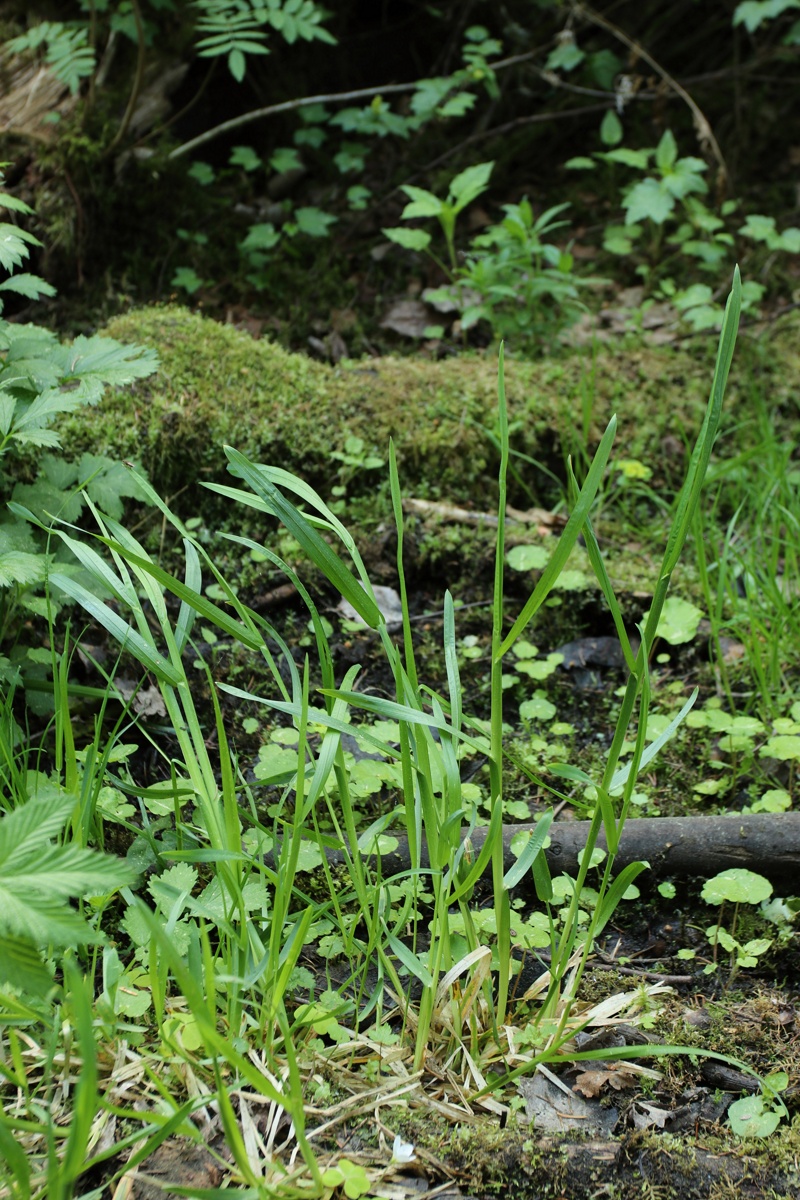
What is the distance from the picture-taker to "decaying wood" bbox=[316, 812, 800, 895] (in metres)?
1.56

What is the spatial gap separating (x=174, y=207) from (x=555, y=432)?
84.6 inches

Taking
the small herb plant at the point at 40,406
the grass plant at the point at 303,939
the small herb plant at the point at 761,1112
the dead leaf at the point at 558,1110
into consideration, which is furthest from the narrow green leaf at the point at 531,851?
the small herb plant at the point at 40,406

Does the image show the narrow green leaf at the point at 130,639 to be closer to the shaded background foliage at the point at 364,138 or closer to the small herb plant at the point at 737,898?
A: the small herb plant at the point at 737,898

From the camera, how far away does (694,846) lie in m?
1.58

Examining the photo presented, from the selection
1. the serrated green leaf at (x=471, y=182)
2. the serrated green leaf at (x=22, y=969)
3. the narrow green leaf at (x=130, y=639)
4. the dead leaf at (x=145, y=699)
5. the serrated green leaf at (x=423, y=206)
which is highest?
the serrated green leaf at (x=471, y=182)

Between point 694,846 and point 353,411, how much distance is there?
164 centimetres

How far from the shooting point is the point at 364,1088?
47.6 inches

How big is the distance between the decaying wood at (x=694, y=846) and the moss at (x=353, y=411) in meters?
1.23

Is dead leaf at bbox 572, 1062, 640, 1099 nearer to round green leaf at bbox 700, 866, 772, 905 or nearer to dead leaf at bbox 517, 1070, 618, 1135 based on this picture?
dead leaf at bbox 517, 1070, 618, 1135

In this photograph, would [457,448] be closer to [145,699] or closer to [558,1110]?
[145,699]

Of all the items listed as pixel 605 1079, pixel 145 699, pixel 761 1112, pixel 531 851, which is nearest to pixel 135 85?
pixel 145 699

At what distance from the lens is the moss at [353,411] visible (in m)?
2.37

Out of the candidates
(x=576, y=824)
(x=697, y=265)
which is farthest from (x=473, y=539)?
(x=697, y=265)

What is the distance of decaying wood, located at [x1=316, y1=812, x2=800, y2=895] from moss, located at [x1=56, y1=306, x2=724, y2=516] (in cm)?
123
